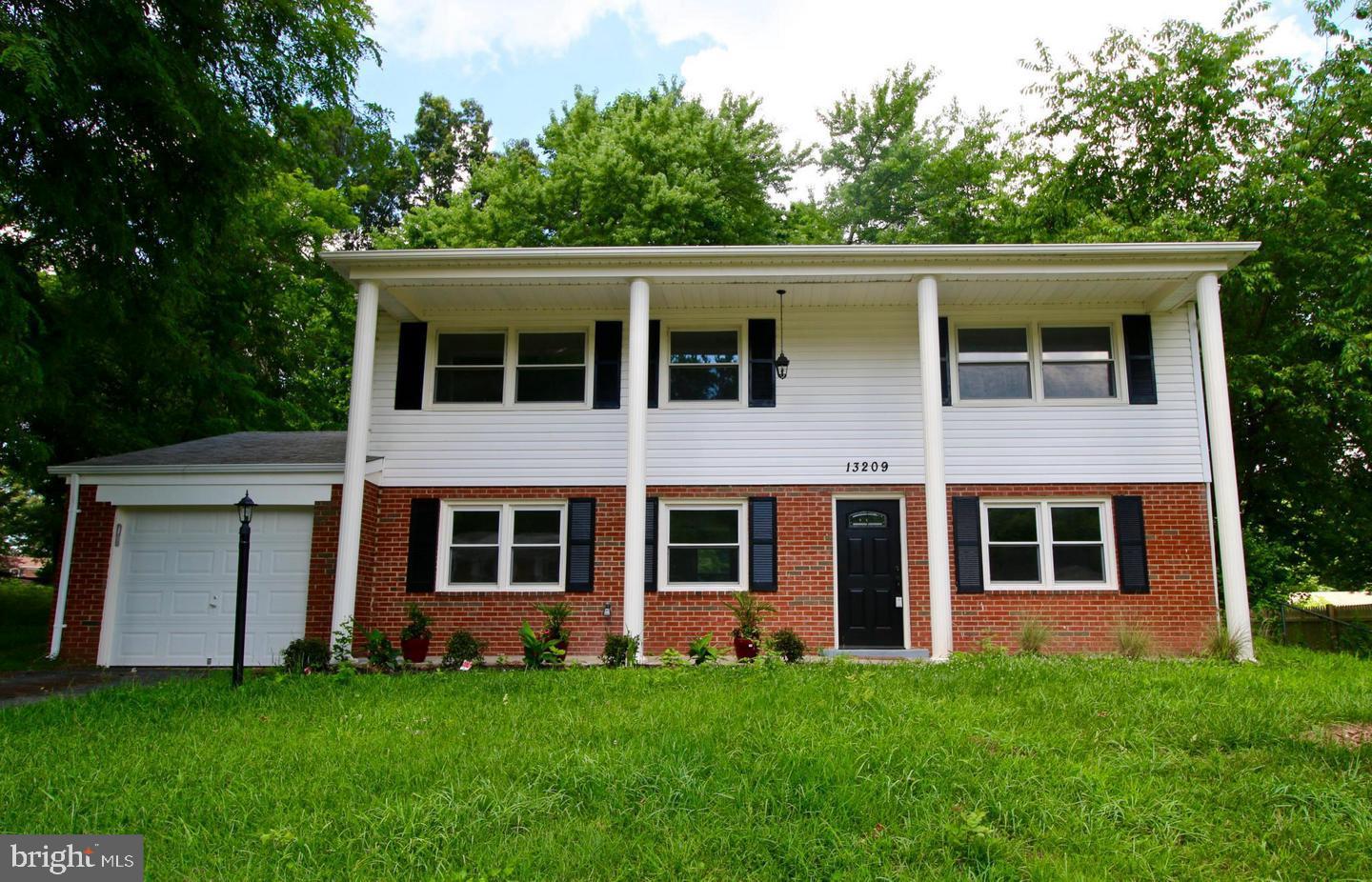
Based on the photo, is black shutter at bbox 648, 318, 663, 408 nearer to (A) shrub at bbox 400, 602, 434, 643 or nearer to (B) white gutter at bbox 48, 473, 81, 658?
(A) shrub at bbox 400, 602, 434, 643

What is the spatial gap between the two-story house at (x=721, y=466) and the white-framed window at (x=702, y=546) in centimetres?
3

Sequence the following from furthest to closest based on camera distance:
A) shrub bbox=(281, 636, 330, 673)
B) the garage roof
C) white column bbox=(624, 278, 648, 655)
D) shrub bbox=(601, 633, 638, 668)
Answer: the garage roof < white column bbox=(624, 278, 648, 655) < shrub bbox=(601, 633, 638, 668) < shrub bbox=(281, 636, 330, 673)

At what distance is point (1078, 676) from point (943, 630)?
2.34 m

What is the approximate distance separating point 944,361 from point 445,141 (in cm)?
2458

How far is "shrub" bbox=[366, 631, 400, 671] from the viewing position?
29.5 ft

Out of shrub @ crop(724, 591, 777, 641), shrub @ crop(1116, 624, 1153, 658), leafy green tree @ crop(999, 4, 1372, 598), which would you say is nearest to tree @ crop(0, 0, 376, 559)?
shrub @ crop(724, 591, 777, 641)

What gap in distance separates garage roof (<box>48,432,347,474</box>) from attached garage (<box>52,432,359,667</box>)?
0.03 metres

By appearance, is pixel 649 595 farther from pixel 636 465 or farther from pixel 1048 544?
pixel 1048 544

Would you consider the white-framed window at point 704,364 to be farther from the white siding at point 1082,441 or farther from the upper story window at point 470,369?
the white siding at point 1082,441

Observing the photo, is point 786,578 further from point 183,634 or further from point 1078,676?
point 183,634

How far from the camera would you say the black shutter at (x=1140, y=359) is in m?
10.6

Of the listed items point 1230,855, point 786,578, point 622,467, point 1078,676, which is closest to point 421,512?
point 622,467

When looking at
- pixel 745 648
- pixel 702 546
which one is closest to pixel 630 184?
pixel 702 546

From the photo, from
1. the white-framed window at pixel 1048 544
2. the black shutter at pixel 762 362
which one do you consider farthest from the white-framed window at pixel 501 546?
the white-framed window at pixel 1048 544
